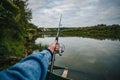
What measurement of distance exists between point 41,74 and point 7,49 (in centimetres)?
1473

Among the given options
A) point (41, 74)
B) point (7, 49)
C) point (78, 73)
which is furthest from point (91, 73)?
point (41, 74)

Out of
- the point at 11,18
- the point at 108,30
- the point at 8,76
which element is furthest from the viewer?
the point at 108,30

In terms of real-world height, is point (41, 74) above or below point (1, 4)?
below

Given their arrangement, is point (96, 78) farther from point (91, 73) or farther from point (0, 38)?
point (0, 38)

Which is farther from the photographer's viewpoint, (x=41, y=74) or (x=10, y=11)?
(x=10, y=11)

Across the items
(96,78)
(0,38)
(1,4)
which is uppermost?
(1,4)

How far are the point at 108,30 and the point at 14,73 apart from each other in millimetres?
119787

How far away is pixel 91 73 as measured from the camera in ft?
49.0

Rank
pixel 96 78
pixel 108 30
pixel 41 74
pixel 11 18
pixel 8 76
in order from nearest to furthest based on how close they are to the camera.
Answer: pixel 8 76 < pixel 41 74 < pixel 96 78 < pixel 11 18 < pixel 108 30

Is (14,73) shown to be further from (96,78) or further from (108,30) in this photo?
(108,30)

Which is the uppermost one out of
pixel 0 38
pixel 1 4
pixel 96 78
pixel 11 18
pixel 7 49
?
pixel 1 4

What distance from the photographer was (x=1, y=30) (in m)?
15.9

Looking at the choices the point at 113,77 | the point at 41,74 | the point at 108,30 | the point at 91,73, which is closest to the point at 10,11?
the point at 91,73

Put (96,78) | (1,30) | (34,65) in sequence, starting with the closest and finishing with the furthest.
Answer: (34,65), (96,78), (1,30)
